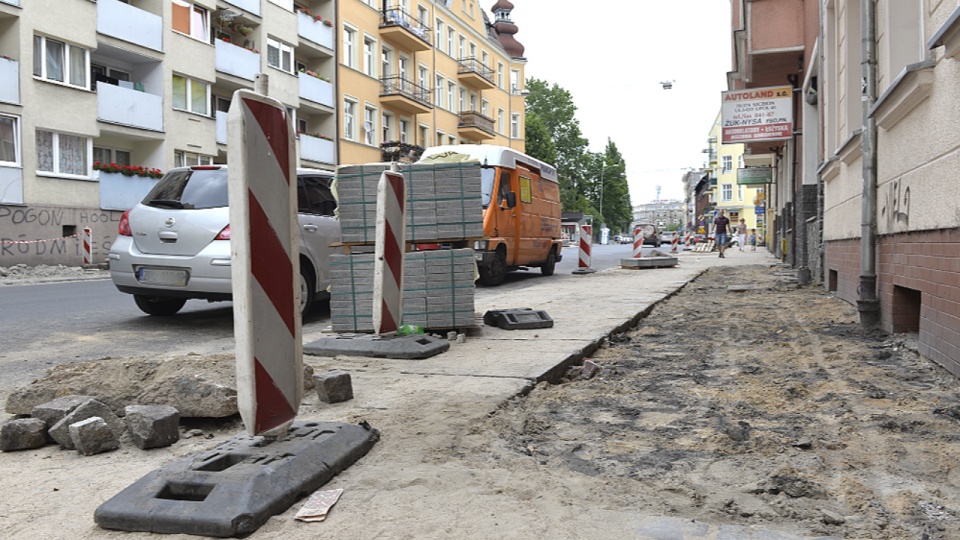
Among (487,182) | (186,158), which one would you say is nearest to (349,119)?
(186,158)

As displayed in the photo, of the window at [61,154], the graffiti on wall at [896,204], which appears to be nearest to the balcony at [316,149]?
the window at [61,154]

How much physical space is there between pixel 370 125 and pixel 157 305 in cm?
2859

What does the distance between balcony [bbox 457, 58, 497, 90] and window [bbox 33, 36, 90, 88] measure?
25.9m

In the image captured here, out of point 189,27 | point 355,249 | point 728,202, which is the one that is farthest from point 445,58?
point 728,202

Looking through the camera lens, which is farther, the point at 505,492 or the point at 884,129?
the point at 884,129

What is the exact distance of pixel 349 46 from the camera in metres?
34.8

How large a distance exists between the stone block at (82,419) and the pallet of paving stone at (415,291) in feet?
10.4

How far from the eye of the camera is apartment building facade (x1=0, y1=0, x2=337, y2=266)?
20.3 m

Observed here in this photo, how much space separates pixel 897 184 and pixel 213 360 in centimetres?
537

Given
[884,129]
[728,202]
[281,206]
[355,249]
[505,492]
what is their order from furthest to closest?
[728,202]
[355,249]
[884,129]
[281,206]
[505,492]

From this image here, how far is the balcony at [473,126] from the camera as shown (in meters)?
45.6

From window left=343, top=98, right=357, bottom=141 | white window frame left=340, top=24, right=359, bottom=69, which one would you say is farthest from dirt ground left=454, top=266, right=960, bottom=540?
white window frame left=340, top=24, right=359, bottom=69

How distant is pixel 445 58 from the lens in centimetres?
4362

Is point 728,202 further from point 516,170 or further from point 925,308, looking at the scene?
point 925,308
